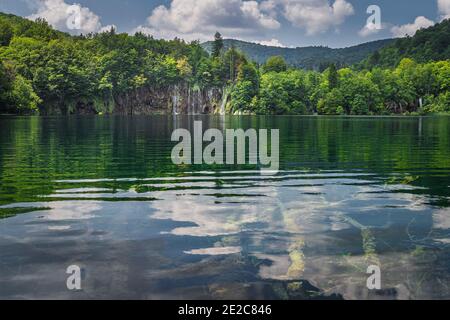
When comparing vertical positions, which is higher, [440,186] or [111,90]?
[111,90]

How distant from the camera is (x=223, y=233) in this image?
12328 millimetres

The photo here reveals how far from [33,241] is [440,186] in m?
15.4

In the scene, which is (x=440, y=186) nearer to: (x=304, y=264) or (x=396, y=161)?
(x=396, y=161)

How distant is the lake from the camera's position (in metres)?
8.85

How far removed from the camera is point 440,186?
1970cm

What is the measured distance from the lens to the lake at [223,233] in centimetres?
885

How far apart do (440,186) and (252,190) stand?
300 inches

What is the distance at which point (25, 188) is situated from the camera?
18609 millimetres

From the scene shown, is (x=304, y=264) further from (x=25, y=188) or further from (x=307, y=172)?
(x=307, y=172)
